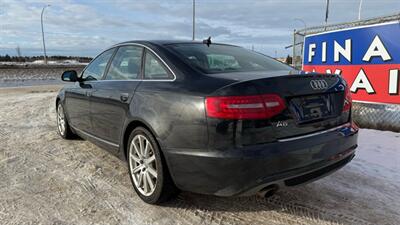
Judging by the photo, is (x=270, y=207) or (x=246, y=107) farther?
(x=270, y=207)

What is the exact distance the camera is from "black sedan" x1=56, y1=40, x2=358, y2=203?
2596mm

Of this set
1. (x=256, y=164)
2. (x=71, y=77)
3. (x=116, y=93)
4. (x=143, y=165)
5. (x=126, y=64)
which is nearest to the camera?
(x=256, y=164)

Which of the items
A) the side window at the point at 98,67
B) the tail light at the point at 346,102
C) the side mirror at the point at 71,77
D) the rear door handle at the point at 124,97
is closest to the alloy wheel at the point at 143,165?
the rear door handle at the point at 124,97

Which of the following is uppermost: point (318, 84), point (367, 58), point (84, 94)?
point (367, 58)

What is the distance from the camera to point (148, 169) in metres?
3.31

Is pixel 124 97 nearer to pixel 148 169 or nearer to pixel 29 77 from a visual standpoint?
pixel 148 169

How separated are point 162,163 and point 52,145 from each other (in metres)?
3.03

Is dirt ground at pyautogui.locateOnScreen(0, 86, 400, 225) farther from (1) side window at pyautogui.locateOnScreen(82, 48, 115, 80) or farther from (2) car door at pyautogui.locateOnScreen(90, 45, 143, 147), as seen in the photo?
(1) side window at pyautogui.locateOnScreen(82, 48, 115, 80)

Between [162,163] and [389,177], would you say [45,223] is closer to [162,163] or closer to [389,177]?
[162,163]

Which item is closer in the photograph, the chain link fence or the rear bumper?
the rear bumper

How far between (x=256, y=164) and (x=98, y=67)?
2.89 m

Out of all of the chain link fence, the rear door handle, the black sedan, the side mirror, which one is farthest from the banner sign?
the side mirror

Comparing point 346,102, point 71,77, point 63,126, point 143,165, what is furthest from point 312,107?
point 63,126

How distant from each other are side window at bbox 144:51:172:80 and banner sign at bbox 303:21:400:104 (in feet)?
15.3
